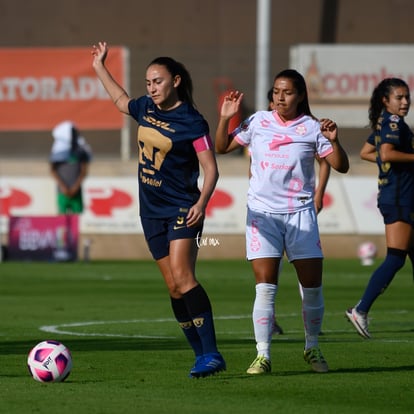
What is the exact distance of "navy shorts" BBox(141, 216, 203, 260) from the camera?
906cm

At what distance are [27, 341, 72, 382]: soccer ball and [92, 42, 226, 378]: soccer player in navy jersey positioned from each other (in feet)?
2.63

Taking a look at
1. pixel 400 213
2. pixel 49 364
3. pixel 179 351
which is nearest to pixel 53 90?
pixel 400 213

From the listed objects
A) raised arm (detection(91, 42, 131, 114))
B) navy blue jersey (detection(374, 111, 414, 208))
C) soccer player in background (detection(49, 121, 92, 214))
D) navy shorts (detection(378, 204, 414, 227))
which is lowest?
soccer player in background (detection(49, 121, 92, 214))

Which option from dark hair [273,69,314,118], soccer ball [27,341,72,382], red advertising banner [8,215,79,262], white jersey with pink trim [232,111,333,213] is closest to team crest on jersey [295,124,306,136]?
white jersey with pink trim [232,111,333,213]

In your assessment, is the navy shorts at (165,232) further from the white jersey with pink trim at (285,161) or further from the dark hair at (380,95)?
the dark hair at (380,95)

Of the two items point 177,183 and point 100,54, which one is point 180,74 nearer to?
point 177,183

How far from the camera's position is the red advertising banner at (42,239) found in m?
22.8

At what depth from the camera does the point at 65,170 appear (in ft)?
79.6

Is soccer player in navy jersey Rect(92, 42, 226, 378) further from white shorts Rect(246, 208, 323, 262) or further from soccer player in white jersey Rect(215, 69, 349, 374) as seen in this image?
white shorts Rect(246, 208, 323, 262)

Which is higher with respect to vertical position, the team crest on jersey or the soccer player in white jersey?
the team crest on jersey

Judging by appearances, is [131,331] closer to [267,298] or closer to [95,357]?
[95,357]

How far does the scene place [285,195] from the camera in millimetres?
9422

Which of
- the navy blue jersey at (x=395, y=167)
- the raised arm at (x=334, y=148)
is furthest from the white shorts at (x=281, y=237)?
the navy blue jersey at (x=395, y=167)

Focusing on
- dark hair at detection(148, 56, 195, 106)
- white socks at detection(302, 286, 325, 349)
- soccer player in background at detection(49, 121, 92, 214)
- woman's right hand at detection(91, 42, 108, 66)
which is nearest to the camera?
dark hair at detection(148, 56, 195, 106)
